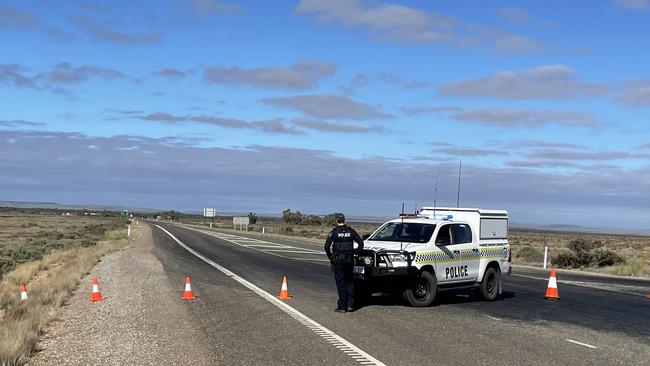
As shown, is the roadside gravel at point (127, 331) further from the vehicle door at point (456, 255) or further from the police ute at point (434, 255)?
the vehicle door at point (456, 255)

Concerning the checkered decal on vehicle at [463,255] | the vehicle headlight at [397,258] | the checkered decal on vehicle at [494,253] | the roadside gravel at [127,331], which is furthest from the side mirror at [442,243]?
Answer: the roadside gravel at [127,331]

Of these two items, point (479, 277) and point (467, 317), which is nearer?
point (467, 317)

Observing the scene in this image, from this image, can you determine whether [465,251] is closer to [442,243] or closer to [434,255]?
[442,243]

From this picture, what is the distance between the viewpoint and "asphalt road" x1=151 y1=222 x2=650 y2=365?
30.1 ft

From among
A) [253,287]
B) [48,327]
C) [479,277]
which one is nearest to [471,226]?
[479,277]

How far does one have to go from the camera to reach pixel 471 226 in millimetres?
16000

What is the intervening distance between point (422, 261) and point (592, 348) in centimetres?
441

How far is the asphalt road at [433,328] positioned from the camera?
9.18m

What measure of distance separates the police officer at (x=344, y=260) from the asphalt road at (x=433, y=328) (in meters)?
0.29

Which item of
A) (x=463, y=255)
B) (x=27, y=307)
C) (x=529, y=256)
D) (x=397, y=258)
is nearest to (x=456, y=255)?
(x=463, y=255)

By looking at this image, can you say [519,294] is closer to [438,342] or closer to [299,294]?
[299,294]

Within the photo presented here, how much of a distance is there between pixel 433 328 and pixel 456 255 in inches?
152

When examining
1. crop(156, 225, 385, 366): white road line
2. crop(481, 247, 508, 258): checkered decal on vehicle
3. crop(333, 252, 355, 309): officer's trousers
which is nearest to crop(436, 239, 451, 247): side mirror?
crop(481, 247, 508, 258): checkered decal on vehicle

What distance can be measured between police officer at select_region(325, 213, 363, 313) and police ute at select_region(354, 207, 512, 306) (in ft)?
1.79
